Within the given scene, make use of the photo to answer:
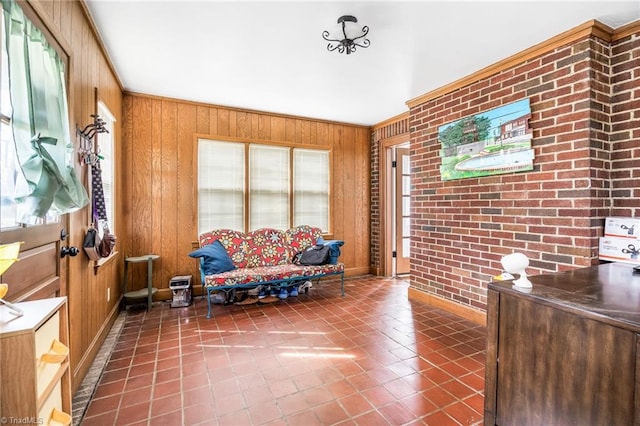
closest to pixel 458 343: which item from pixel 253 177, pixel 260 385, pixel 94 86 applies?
pixel 260 385

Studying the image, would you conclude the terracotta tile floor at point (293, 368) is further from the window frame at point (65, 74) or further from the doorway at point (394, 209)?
the doorway at point (394, 209)

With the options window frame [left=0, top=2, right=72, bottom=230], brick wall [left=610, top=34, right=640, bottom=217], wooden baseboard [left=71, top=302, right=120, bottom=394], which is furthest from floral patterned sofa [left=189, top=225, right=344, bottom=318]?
brick wall [left=610, top=34, right=640, bottom=217]

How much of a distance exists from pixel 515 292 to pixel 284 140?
12.3 feet

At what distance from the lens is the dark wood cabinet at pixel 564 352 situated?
1021 mm

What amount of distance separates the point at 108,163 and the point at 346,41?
262 centimetres

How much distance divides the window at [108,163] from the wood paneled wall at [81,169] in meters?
0.20

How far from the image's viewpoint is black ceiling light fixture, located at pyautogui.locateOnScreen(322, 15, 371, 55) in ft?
7.06

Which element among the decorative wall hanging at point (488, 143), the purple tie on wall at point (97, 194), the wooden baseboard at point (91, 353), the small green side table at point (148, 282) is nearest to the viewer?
the wooden baseboard at point (91, 353)

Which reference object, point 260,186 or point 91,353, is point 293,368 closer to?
point 91,353

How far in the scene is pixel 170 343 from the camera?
2.59 meters

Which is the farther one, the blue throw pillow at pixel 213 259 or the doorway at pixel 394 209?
the doorway at pixel 394 209

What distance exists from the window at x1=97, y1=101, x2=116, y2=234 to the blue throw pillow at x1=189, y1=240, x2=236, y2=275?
907 mm

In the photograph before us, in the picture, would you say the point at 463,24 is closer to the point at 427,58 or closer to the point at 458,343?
the point at 427,58

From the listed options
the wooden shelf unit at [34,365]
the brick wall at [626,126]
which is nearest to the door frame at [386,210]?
the brick wall at [626,126]
